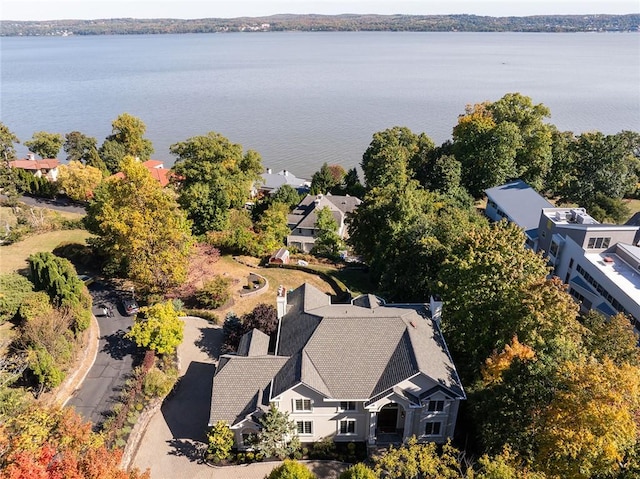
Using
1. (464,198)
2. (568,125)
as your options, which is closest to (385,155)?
(464,198)

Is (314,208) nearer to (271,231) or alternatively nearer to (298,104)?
(271,231)

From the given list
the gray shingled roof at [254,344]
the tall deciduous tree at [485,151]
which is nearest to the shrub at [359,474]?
the gray shingled roof at [254,344]

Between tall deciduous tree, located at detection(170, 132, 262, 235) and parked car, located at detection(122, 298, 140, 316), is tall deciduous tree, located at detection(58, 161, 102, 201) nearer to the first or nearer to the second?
tall deciduous tree, located at detection(170, 132, 262, 235)

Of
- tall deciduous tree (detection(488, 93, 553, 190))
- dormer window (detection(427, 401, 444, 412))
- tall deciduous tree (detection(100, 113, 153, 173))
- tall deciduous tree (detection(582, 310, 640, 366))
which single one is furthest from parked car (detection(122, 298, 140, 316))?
tall deciduous tree (detection(488, 93, 553, 190))

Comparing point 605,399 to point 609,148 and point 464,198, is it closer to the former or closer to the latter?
point 464,198

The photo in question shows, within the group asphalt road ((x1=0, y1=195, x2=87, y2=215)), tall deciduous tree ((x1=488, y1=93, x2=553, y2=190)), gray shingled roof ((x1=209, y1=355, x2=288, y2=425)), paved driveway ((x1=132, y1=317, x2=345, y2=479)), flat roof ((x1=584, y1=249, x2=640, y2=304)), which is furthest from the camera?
asphalt road ((x1=0, y1=195, x2=87, y2=215))

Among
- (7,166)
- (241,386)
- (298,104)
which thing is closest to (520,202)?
(241,386)
